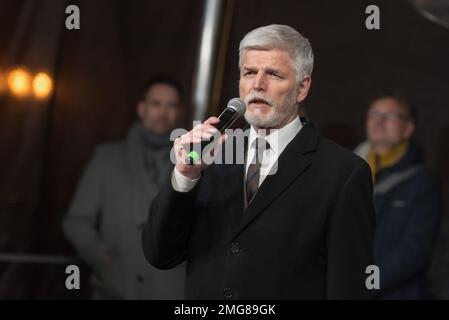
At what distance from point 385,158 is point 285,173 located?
1182 millimetres

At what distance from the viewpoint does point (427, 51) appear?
2.57m

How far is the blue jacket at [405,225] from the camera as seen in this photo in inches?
92.3

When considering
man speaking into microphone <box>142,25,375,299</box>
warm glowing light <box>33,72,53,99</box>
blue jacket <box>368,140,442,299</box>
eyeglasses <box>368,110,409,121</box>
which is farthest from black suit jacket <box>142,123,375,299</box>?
warm glowing light <box>33,72,53,99</box>

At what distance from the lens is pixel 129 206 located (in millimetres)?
2422

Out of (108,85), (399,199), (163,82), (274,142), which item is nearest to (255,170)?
(274,142)

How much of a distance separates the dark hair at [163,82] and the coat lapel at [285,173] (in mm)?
1185

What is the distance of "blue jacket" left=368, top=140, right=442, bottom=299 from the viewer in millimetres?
2344

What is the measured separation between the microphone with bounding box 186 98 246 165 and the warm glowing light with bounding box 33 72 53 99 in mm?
1490

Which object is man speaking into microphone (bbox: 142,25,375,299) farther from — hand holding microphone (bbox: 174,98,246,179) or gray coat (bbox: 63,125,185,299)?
gray coat (bbox: 63,125,185,299)

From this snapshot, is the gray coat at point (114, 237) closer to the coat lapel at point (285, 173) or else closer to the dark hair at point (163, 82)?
the dark hair at point (163, 82)

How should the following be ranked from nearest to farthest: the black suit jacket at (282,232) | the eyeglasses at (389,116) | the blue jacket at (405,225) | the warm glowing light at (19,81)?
the black suit jacket at (282,232), the blue jacket at (405,225), the eyeglasses at (389,116), the warm glowing light at (19,81)

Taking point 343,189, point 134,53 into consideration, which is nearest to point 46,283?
point 134,53

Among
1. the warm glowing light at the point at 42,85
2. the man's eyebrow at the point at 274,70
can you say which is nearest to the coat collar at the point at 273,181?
the man's eyebrow at the point at 274,70
